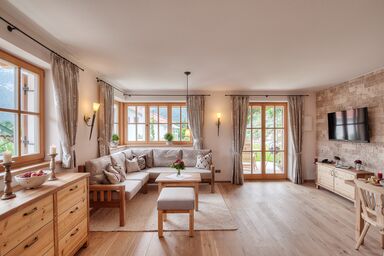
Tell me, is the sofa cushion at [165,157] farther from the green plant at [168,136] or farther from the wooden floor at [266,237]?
the wooden floor at [266,237]

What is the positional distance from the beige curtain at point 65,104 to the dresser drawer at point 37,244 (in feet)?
3.67

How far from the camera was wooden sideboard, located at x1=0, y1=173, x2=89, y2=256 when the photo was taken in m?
1.35

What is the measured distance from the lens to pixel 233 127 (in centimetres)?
518

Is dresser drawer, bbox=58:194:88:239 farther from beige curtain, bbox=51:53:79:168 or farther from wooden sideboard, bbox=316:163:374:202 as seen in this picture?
wooden sideboard, bbox=316:163:374:202

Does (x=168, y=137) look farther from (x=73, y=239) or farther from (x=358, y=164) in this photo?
(x=358, y=164)

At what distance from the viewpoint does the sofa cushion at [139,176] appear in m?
3.85

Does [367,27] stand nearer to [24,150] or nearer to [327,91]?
[327,91]

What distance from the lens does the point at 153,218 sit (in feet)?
10.3

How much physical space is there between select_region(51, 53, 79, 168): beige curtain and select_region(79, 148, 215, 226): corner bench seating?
1.58ft

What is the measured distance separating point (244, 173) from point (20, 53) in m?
5.25

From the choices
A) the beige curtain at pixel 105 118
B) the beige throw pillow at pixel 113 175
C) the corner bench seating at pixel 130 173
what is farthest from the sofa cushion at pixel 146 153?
the beige throw pillow at pixel 113 175

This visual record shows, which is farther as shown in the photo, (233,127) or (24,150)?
(233,127)

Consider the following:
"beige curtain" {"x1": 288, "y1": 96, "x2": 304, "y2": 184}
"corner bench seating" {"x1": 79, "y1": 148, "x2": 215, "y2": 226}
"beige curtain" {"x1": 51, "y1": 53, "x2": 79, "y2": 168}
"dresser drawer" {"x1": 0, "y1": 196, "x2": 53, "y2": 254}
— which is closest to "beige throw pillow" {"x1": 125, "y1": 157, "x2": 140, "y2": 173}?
"corner bench seating" {"x1": 79, "y1": 148, "x2": 215, "y2": 226}

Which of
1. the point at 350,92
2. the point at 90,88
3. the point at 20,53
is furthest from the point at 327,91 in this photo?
the point at 20,53
